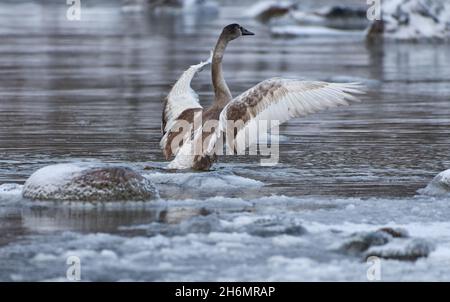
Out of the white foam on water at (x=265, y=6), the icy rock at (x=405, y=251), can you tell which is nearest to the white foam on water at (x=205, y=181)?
the icy rock at (x=405, y=251)

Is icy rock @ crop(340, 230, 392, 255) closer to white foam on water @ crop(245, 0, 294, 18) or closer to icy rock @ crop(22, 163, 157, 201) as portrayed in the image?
icy rock @ crop(22, 163, 157, 201)

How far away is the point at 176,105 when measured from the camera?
12.3 meters

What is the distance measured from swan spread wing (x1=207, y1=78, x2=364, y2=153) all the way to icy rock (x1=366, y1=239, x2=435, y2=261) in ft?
10.5

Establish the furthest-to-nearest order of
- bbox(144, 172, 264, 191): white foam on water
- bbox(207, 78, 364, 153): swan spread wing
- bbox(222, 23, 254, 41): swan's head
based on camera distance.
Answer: bbox(222, 23, 254, 41): swan's head, bbox(207, 78, 364, 153): swan spread wing, bbox(144, 172, 264, 191): white foam on water

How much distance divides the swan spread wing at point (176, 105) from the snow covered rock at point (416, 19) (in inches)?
771

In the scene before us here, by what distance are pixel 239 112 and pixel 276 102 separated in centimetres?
39

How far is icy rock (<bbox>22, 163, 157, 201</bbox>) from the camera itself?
979cm

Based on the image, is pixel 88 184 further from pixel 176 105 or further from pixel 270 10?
pixel 270 10

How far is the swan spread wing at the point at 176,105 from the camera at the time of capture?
12.0 m

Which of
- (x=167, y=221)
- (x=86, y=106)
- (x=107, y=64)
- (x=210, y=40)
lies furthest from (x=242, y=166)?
(x=210, y=40)

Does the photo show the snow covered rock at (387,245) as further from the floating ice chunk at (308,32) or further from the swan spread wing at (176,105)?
the floating ice chunk at (308,32)

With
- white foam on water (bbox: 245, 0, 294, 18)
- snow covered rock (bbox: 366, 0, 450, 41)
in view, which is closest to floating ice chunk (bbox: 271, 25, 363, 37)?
snow covered rock (bbox: 366, 0, 450, 41)

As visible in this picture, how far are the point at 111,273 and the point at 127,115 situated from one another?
29.7ft
